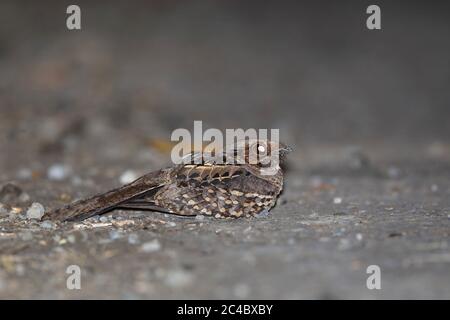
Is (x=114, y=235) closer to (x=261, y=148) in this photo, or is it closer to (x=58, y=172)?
(x=261, y=148)

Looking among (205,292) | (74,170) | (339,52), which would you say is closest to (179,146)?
(74,170)

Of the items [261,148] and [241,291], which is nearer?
[241,291]

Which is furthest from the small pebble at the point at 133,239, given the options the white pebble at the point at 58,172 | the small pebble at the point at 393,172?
the small pebble at the point at 393,172

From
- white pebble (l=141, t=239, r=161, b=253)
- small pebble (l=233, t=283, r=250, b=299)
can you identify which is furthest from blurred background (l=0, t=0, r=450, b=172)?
small pebble (l=233, t=283, r=250, b=299)

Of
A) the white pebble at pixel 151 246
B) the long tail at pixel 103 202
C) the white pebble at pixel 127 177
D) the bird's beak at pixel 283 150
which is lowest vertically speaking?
the white pebble at pixel 151 246

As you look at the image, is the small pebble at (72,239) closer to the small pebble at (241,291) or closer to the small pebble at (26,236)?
the small pebble at (26,236)

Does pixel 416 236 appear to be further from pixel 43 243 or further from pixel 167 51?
pixel 167 51

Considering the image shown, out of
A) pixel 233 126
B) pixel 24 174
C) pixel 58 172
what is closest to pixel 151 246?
pixel 58 172
